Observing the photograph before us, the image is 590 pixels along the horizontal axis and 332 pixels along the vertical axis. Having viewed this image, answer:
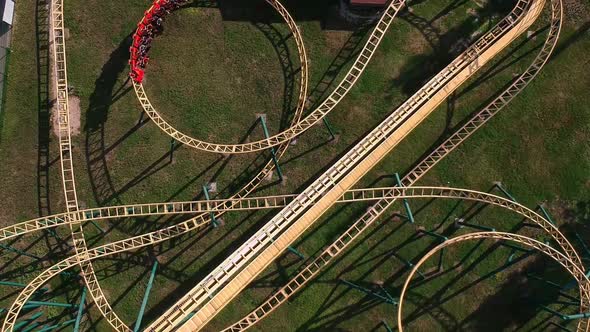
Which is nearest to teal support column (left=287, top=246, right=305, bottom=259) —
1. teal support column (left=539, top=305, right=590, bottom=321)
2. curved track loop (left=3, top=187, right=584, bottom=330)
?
curved track loop (left=3, top=187, right=584, bottom=330)

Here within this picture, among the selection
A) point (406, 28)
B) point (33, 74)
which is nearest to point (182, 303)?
point (33, 74)

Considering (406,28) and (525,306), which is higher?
(406,28)

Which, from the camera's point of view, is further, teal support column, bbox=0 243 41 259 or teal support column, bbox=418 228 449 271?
teal support column, bbox=418 228 449 271

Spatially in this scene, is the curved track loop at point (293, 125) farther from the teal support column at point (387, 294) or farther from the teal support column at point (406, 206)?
the teal support column at point (387, 294)

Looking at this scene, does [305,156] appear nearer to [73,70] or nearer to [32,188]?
[73,70]

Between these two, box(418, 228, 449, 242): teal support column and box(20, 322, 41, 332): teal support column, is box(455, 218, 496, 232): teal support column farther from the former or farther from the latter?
box(20, 322, 41, 332): teal support column

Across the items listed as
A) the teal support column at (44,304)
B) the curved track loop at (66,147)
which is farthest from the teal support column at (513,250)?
the teal support column at (44,304)
